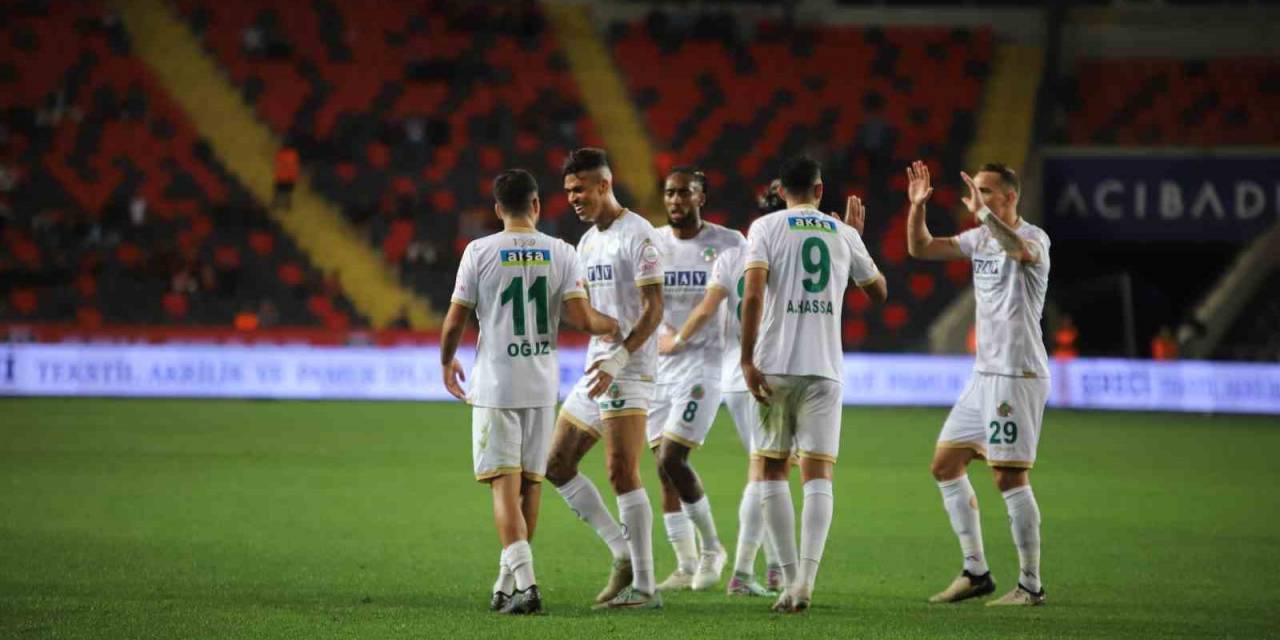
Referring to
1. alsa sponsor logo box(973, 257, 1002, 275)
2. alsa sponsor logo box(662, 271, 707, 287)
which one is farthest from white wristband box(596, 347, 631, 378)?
alsa sponsor logo box(973, 257, 1002, 275)

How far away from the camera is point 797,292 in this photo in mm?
8016

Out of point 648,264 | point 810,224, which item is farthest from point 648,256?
point 810,224

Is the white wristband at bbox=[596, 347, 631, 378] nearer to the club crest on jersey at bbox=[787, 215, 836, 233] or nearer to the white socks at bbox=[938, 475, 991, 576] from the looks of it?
the club crest on jersey at bbox=[787, 215, 836, 233]

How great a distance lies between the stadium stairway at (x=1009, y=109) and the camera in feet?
106

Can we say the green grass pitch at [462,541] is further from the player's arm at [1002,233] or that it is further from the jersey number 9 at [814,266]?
the player's arm at [1002,233]

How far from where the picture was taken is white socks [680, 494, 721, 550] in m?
9.25

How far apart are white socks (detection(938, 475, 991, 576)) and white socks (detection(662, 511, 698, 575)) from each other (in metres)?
1.41

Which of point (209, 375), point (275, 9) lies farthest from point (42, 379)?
point (275, 9)

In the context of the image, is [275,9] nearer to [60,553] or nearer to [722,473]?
[722,473]

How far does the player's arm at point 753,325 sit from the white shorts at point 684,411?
4.04 feet

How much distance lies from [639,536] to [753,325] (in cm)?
122

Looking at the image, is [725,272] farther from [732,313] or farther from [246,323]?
[246,323]

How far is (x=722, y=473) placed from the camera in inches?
620

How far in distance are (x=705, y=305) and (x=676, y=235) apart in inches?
38.7
